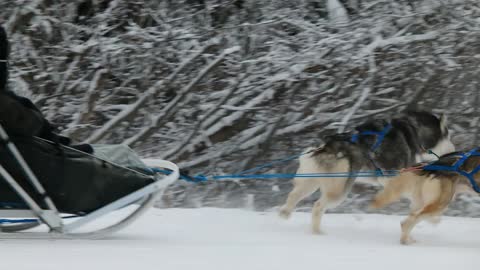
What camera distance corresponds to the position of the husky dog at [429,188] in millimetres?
5438

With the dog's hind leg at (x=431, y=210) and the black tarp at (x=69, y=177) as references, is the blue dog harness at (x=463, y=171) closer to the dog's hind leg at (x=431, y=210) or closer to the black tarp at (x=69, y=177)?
the dog's hind leg at (x=431, y=210)

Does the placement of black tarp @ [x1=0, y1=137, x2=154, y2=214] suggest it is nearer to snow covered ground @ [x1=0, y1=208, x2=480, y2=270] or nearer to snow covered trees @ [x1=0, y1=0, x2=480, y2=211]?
snow covered ground @ [x1=0, y1=208, x2=480, y2=270]

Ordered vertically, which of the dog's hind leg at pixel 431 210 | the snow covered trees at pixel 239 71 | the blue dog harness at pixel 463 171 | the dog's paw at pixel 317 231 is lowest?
the snow covered trees at pixel 239 71

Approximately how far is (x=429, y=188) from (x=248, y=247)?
6.07 ft

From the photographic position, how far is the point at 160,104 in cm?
1073

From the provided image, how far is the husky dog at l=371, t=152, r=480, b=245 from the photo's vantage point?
544cm

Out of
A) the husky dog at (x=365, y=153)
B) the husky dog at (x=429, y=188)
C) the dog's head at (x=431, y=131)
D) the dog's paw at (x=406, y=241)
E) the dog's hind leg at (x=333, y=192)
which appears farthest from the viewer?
the dog's head at (x=431, y=131)

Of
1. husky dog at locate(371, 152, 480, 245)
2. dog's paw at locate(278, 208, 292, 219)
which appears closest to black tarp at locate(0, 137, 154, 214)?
dog's paw at locate(278, 208, 292, 219)

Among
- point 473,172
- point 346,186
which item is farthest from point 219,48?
point 473,172

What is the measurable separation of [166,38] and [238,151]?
196cm

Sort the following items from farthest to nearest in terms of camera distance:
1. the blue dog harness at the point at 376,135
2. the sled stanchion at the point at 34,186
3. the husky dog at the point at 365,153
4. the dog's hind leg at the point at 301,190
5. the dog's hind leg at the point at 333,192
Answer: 1. the blue dog harness at the point at 376,135
2. the dog's hind leg at the point at 301,190
3. the husky dog at the point at 365,153
4. the dog's hind leg at the point at 333,192
5. the sled stanchion at the point at 34,186

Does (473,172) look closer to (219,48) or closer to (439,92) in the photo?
(439,92)

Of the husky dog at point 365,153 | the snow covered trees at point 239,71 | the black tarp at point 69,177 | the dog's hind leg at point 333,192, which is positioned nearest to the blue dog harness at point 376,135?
the husky dog at point 365,153

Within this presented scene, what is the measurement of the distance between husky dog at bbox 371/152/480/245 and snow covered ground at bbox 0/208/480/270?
203 millimetres
